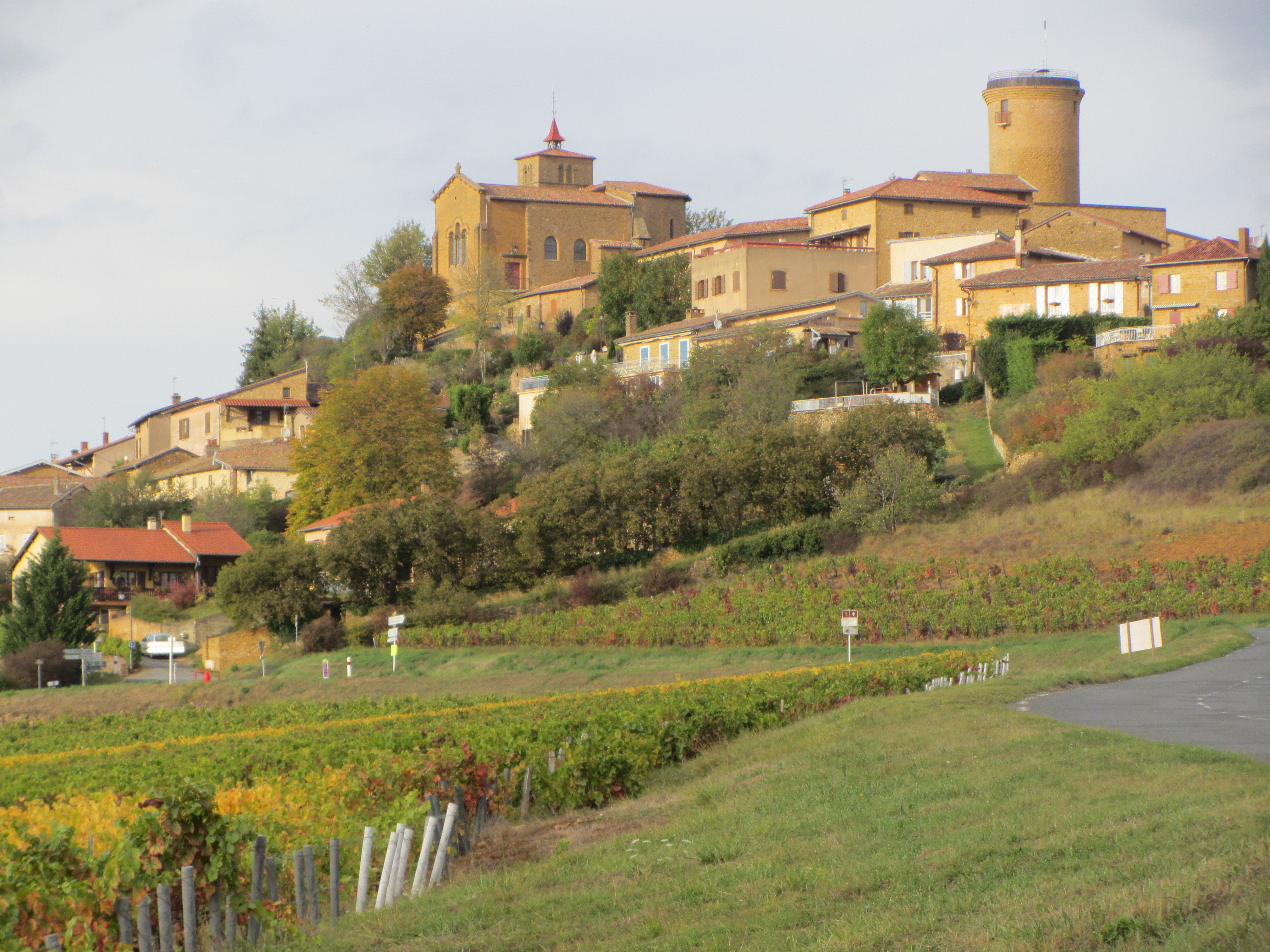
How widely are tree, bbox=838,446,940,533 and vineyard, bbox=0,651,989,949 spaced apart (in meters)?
19.7

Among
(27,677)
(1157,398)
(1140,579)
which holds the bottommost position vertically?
(27,677)

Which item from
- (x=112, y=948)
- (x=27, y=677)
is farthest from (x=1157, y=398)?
(x=112, y=948)

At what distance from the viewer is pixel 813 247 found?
271 feet

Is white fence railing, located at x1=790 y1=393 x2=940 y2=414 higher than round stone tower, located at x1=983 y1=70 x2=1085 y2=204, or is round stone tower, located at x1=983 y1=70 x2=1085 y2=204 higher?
round stone tower, located at x1=983 y1=70 x2=1085 y2=204

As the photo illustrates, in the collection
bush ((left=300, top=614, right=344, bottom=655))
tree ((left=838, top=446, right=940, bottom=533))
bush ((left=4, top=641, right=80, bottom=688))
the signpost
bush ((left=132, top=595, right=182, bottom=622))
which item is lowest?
bush ((left=4, top=641, right=80, bottom=688))

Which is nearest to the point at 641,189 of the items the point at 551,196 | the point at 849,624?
the point at 551,196

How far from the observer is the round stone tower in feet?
325

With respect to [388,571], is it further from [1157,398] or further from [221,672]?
[1157,398]

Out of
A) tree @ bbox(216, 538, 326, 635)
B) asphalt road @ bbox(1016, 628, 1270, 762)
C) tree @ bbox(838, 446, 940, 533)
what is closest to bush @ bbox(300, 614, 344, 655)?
tree @ bbox(216, 538, 326, 635)

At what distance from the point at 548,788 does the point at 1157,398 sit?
44.8m

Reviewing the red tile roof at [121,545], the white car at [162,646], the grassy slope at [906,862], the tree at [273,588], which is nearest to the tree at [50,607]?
the white car at [162,646]

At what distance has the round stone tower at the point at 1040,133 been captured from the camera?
325 feet

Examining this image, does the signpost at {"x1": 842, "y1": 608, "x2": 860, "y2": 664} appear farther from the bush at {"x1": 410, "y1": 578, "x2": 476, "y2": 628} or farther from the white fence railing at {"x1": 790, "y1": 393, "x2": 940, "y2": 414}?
the white fence railing at {"x1": 790, "y1": 393, "x2": 940, "y2": 414}

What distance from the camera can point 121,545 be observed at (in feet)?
229
